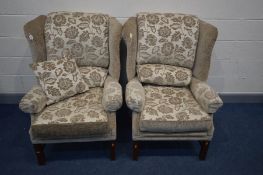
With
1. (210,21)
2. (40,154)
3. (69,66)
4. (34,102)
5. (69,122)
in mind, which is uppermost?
(210,21)

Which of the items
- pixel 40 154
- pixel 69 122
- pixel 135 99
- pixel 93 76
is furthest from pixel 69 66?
pixel 40 154

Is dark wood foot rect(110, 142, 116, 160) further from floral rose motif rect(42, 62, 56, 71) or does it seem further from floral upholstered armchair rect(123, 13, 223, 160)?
floral rose motif rect(42, 62, 56, 71)

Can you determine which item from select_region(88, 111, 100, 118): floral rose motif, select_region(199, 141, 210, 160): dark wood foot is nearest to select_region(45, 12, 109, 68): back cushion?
select_region(88, 111, 100, 118): floral rose motif

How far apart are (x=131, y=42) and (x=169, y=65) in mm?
409

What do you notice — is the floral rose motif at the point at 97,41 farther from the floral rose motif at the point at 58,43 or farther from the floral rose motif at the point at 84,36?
the floral rose motif at the point at 58,43

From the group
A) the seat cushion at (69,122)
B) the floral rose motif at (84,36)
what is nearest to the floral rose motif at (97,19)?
the floral rose motif at (84,36)

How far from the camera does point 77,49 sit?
80.7 inches

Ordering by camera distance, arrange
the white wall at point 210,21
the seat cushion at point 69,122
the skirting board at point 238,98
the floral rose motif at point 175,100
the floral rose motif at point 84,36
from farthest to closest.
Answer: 1. the skirting board at point 238,98
2. the white wall at point 210,21
3. the floral rose motif at point 84,36
4. the floral rose motif at point 175,100
5. the seat cushion at point 69,122

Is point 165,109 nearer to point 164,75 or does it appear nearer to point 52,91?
point 164,75

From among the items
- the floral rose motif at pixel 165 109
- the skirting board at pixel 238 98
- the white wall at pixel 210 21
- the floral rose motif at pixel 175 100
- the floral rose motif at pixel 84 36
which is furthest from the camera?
the skirting board at pixel 238 98

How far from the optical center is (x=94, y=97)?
6.44 feet

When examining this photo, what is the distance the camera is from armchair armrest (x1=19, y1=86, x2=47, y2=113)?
1.71 metres

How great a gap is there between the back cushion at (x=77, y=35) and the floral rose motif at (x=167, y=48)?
47cm

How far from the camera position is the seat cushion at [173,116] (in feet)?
5.77
